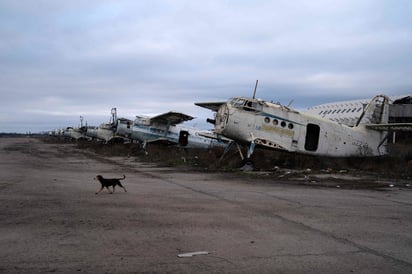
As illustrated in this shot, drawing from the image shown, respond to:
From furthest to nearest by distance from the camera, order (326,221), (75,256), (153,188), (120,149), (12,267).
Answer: (120,149) → (153,188) → (326,221) → (75,256) → (12,267)

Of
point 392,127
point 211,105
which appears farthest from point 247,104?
point 392,127

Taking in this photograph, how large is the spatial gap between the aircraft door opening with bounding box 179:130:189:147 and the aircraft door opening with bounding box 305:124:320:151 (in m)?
18.2

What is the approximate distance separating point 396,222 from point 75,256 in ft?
16.6

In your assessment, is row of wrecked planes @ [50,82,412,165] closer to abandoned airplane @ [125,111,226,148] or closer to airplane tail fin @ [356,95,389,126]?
airplane tail fin @ [356,95,389,126]

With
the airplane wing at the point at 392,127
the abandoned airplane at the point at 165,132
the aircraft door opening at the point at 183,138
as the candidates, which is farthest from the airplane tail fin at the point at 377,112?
the aircraft door opening at the point at 183,138

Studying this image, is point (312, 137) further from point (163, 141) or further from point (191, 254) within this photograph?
point (163, 141)

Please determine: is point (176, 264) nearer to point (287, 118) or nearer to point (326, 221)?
point (326, 221)

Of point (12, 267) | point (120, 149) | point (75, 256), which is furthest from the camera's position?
point (120, 149)

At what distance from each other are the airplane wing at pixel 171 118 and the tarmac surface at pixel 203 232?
24097 millimetres

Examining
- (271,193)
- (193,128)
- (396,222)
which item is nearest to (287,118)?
(271,193)

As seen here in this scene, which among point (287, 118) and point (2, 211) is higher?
point (287, 118)

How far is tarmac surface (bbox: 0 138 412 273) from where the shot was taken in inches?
181

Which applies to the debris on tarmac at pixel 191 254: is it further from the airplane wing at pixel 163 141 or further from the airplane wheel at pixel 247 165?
the airplane wing at pixel 163 141

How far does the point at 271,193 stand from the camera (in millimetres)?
10672
